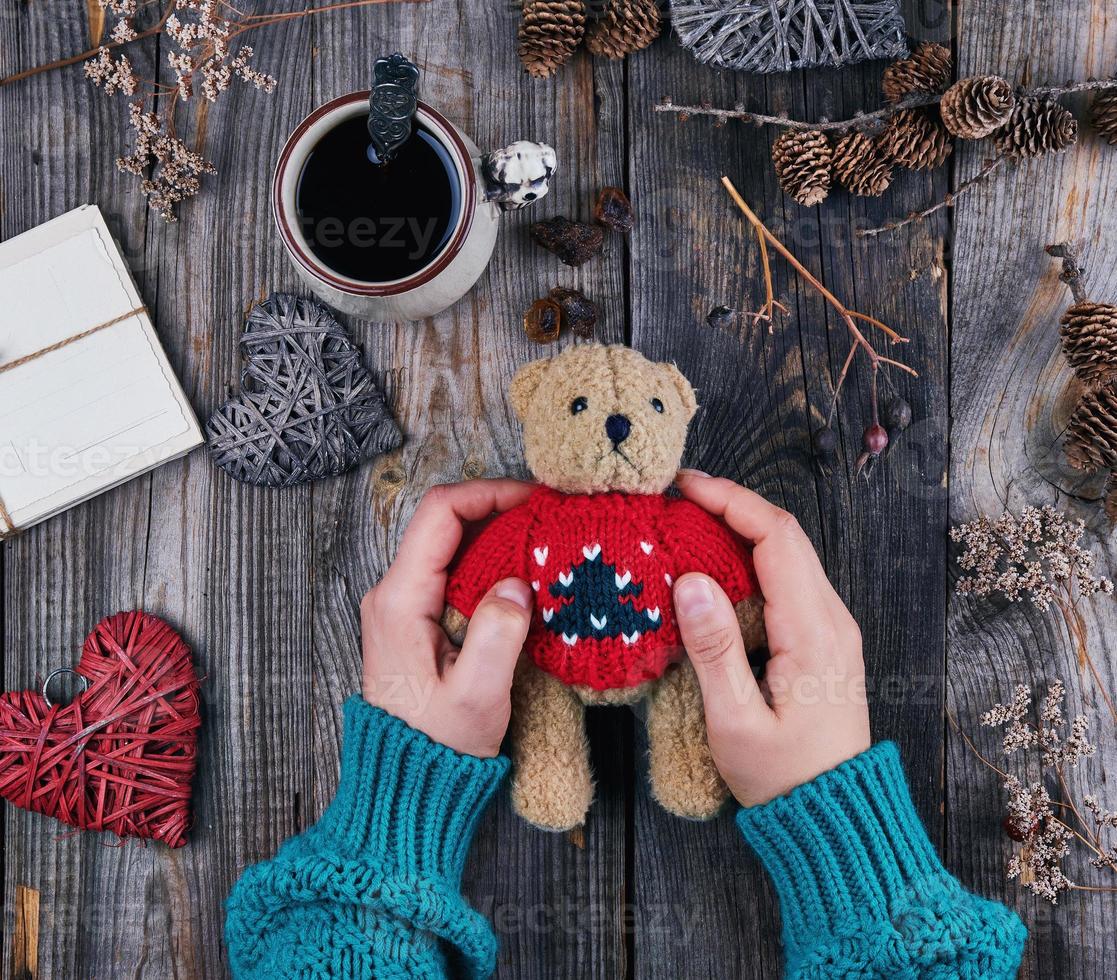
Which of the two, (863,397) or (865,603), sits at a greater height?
(863,397)

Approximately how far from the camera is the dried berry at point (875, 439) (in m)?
0.96

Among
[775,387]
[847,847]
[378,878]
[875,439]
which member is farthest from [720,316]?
[378,878]

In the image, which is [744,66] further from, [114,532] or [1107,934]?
[1107,934]

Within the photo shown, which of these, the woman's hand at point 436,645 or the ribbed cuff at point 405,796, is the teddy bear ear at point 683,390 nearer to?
the woman's hand at point 436,645

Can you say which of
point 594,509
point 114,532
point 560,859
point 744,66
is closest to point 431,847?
point 560,859

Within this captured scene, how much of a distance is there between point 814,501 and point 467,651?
0.45 metres

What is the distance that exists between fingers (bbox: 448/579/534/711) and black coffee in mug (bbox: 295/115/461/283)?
1.03ft

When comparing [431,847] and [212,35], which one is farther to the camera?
[212,35]

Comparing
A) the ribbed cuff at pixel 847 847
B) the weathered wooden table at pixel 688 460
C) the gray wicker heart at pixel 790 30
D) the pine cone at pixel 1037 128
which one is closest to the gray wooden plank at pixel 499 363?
the weathered wooden table at pixel 688 460

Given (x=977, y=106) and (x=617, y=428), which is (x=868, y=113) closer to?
(x=977, y=106)

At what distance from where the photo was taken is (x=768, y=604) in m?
0.83

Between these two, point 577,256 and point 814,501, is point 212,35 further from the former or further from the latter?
point 814,501

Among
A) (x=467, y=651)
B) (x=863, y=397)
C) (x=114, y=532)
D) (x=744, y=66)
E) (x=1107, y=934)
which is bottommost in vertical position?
(x=1107, y=934)

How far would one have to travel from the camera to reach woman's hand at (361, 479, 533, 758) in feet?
2.62
